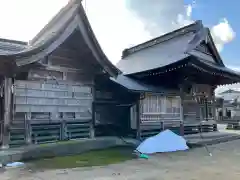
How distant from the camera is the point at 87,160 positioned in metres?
9.18

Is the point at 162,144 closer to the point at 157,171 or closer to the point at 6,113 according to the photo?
the point at 157,171

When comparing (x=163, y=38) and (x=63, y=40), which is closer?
(x=63, y=40)

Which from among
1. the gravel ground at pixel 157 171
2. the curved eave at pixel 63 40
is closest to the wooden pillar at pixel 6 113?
the curved eave at pixel 63 40

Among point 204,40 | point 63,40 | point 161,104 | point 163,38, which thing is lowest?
point 161,104

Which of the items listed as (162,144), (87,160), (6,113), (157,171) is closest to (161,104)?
(162,144)

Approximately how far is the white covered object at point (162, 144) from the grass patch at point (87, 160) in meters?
0.67

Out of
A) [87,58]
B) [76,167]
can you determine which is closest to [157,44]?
[87,58]

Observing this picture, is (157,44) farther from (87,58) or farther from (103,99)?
(87,58)

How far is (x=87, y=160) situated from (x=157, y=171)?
106 inches

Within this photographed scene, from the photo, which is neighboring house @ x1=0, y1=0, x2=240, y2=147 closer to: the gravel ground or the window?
the window

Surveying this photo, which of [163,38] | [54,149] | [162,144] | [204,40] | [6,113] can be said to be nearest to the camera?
[6,113]

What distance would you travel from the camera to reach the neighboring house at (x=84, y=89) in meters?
9.94

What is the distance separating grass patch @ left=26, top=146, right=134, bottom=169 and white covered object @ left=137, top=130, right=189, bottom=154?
666mm

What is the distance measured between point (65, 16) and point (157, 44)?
36.3 ft
